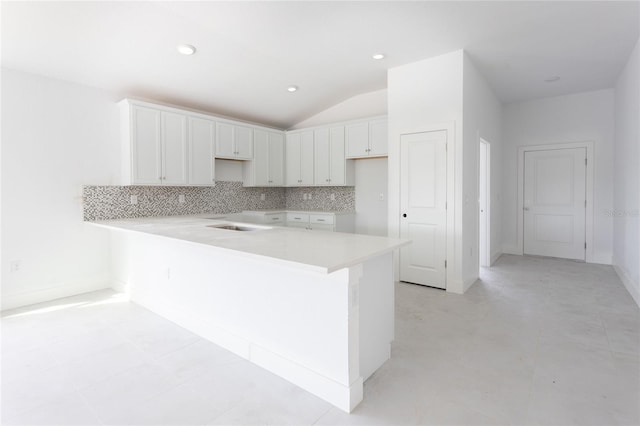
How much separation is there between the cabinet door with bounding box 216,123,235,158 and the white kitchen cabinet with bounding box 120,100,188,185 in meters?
0.53

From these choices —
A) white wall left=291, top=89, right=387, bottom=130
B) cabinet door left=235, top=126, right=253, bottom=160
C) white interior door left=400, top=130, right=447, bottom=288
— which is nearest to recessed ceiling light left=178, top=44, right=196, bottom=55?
cabinet door left=235, top=126, right=253, bottom=160

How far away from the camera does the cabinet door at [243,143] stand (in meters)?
5.11

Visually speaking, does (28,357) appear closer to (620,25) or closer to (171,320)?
(171,320)

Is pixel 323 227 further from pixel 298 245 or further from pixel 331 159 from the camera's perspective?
pixel 298 245

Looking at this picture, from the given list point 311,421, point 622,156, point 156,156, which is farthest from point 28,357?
point 622,156

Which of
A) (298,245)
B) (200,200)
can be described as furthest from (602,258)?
(200,200)

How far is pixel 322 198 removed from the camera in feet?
19.6

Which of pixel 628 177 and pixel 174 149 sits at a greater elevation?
pixel 174 149

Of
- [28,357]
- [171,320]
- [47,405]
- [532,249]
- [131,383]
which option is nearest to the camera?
[47,405]

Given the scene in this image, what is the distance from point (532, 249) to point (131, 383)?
6.29 m

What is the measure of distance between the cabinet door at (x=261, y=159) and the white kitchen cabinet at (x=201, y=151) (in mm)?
790

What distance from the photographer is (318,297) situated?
1896 millimetres

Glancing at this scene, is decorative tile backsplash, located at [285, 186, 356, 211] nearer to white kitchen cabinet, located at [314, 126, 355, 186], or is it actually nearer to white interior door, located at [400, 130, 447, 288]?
white kitchen cabinet, located at [314, 126, 355, 186]

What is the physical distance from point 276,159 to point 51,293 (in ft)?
11.8
